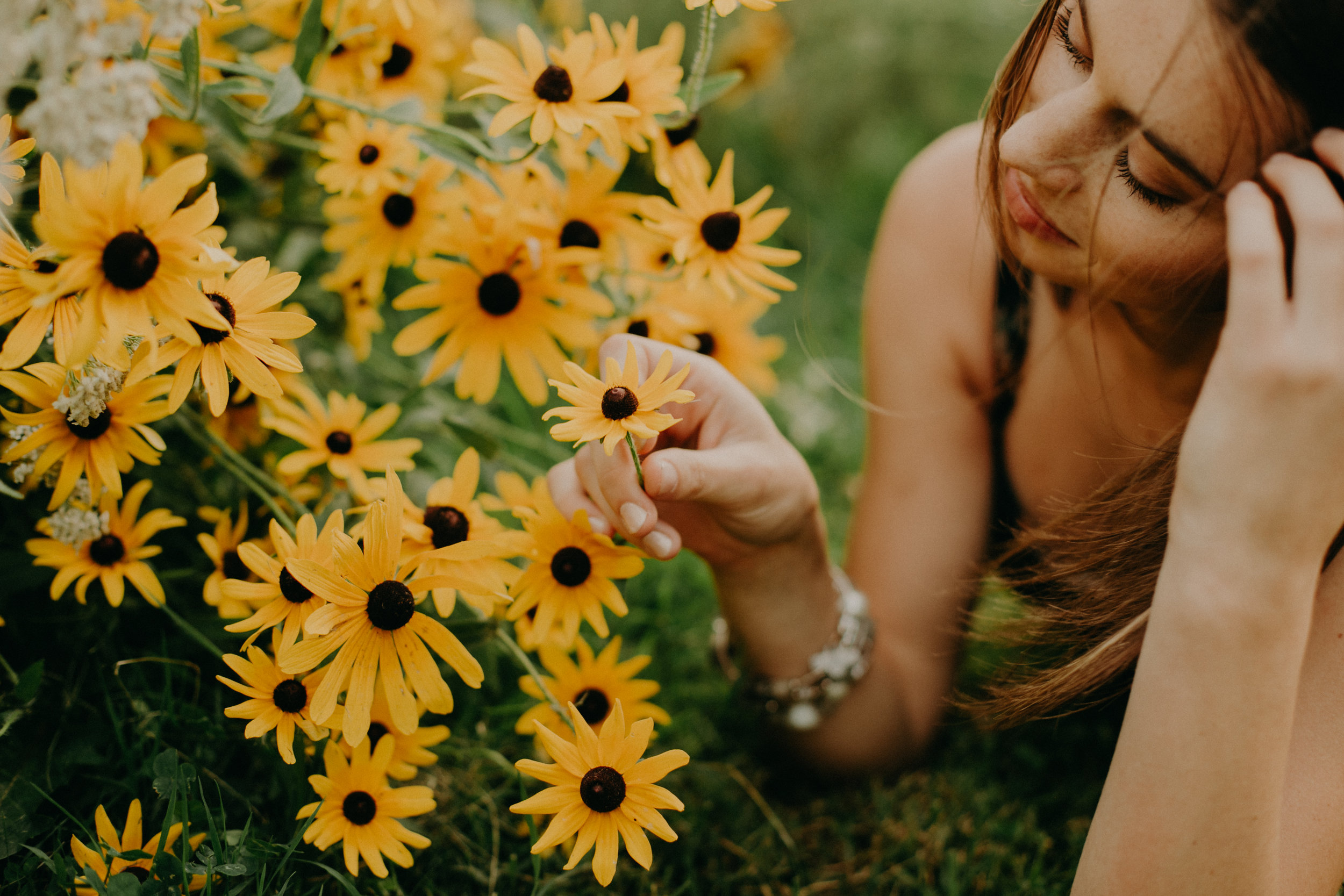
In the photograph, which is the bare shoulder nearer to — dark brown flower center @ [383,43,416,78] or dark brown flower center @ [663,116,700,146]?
dark brown flower center @ [663,116,700,146]

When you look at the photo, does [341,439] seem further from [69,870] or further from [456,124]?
[456,124]

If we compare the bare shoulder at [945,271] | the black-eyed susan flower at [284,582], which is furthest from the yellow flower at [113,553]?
the bare shoulder at [945,271]

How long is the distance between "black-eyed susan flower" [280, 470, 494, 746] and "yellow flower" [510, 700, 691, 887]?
98mm

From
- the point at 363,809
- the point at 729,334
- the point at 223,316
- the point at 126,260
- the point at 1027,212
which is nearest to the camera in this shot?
the point at 126,260

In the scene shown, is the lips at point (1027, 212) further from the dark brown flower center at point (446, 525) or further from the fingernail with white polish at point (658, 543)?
the dark brown flower center at point (446, 525)

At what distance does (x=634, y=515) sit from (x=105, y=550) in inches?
19.8

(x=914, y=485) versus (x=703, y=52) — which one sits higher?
(x=703, y=52)

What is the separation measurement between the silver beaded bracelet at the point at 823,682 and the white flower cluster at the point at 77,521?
0.74 m

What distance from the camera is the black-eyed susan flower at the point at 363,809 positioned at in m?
0.77

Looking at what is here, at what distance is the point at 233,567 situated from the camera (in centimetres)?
90

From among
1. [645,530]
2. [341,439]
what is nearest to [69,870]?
[341,439]

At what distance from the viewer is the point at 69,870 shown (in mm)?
787

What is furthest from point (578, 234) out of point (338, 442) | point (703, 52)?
point (338, 442)

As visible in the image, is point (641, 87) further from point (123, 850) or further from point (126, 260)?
point (123, 850)
